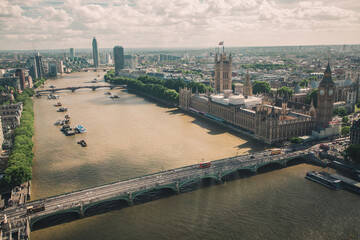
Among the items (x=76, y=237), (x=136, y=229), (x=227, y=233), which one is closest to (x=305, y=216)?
Result: (x=227, y=233)

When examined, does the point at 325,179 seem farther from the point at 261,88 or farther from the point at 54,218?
the point at 261,88

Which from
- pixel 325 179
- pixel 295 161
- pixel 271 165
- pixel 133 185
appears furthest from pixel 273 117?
pixel 133 185

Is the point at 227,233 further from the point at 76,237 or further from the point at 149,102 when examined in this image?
the point at 149,102

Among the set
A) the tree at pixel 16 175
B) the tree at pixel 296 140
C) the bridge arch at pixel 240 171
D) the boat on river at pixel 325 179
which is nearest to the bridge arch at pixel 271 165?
the bridge arch at pixel 240 171

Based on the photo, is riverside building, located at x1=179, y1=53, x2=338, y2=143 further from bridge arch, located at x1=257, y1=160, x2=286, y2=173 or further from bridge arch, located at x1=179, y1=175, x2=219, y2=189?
bridge arch, located at x1=179, y1=175, x2=219, y2=189

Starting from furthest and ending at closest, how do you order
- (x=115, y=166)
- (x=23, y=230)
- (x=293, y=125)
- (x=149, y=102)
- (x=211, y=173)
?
1. (x=149, y=102)
2. (x=293, y=125)
3. (x=115, y=166)
4. (x=211, y=173)
5. (x=23, y=230)

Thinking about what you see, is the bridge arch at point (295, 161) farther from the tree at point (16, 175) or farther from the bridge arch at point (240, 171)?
the tree at point (16, 175)

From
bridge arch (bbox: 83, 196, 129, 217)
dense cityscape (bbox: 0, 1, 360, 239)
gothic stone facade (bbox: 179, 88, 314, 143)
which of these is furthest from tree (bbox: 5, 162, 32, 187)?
gothic stone facade (bbox: 179, 88, 314, 143)
